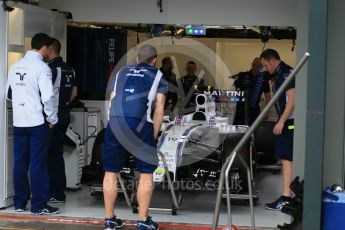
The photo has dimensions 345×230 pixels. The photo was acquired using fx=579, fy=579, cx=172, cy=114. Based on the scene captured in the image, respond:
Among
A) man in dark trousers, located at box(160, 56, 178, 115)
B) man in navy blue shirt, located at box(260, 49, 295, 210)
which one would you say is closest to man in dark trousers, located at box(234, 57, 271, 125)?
man in dark trousers, located at box(160, 56, 178, 115)

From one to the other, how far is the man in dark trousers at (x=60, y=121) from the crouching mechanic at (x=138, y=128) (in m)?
1.50

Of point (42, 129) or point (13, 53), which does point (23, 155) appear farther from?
point (13, 53)

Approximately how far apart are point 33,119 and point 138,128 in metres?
1.35

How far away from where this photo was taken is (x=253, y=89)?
10562 millimetres

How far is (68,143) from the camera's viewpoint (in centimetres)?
793

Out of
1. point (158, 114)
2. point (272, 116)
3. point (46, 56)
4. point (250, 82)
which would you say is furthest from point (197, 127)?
point (272, 116)

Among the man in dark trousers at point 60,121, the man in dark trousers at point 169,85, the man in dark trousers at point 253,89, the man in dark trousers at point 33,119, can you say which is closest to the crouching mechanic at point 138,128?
the man in dark trousers at point 33,119

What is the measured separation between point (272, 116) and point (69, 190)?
5.58 metres

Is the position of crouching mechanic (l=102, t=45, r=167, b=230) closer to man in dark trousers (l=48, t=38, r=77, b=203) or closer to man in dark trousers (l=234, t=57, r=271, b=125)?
man in dark trousers (l=48, t=38, r=77, b=203)

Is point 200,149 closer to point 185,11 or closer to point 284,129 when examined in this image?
point 284,129

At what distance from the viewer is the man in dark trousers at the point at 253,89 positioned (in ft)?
32.6

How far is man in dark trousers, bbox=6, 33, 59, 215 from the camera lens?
21.0ft

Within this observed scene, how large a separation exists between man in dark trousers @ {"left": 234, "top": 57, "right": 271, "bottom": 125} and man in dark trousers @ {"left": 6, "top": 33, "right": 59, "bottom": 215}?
13.5 feet

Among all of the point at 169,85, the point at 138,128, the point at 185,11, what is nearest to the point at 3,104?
the point at 138,128
